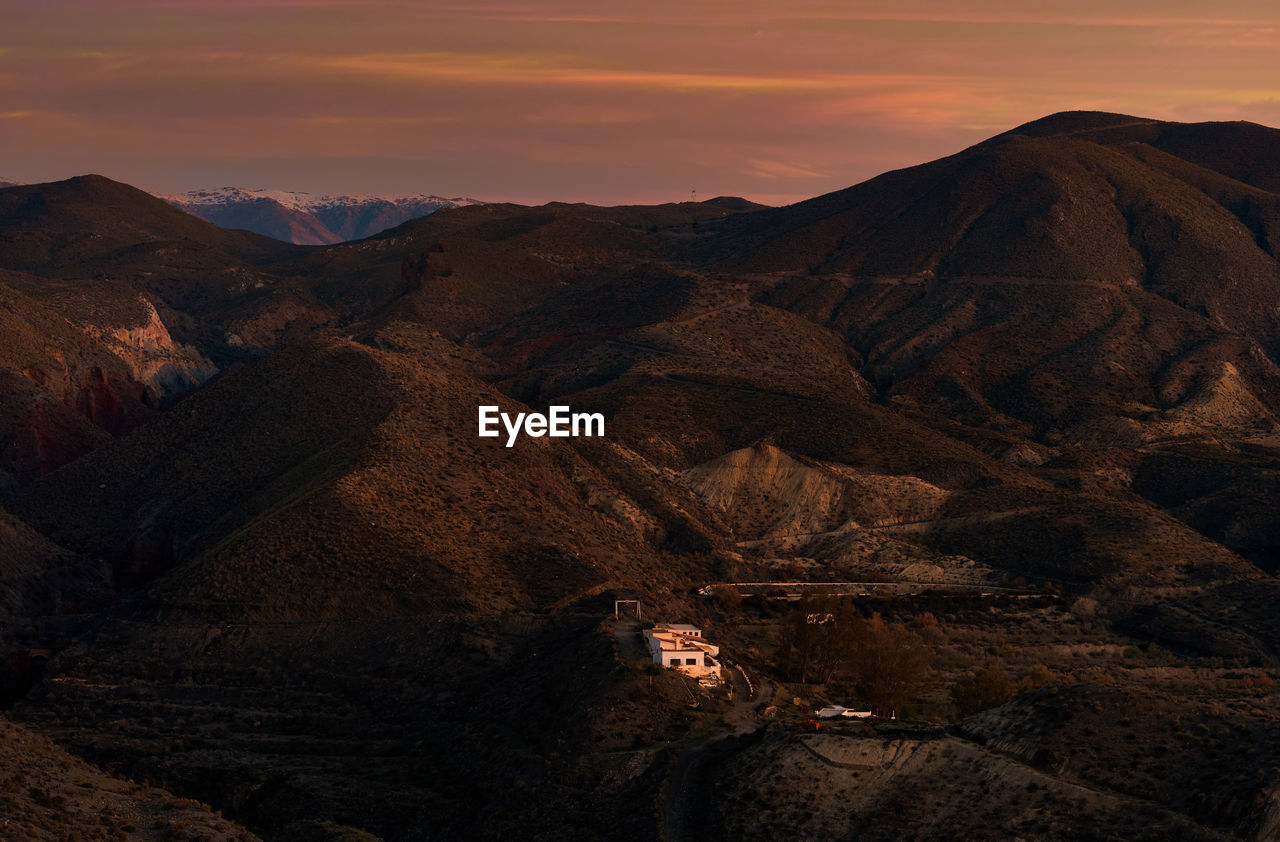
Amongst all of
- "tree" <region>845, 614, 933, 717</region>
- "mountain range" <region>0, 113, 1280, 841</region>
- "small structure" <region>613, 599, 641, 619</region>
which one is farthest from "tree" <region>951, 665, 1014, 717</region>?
"small structure" <region>613, 599, 641, 619</region>

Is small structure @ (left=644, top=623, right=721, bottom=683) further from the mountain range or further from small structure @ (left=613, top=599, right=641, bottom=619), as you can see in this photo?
small structure @ (left=613, top=599, right=641, bottom=619)

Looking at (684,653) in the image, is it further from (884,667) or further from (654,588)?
(654,588)

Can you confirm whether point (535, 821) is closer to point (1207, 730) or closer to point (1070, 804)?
point (1070, 804)

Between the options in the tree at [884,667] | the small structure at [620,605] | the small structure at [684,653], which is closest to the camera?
the small structure at [684,653]

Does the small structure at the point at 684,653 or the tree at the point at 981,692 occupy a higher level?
the small structure at the point at 684,653

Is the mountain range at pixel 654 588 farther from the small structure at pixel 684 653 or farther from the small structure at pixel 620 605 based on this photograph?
the small structure at pixel 684 653

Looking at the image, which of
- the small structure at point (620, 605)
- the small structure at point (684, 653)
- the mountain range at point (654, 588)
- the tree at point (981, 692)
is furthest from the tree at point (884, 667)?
the small structure at point (620, 605)

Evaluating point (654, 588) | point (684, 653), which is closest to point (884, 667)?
point (684, 653)
